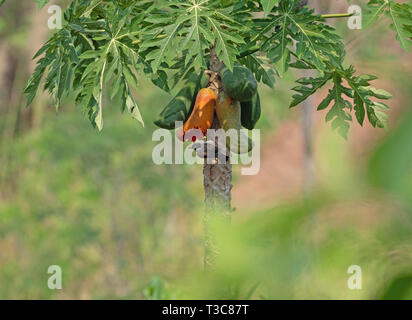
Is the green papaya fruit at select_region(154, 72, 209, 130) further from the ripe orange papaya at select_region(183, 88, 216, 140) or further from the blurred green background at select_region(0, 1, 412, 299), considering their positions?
the blurred green background at select_region(0, 1, 412, 299)

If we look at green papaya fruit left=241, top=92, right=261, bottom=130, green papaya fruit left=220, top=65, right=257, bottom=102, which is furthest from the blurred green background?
green papaya fruit left=241, top=92, right=261, bottom=130

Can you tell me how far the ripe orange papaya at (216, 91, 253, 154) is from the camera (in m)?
1.91

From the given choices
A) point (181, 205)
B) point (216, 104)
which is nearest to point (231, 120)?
point (216, 104)

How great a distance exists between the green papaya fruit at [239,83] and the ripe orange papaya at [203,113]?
57mm

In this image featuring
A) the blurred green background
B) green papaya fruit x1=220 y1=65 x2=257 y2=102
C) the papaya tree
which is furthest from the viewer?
green papaya fruit x1=220 y1=65 x2=257 y2=102

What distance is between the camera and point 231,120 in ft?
6.30

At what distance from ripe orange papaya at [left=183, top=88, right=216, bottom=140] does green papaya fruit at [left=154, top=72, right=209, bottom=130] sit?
0.19 ft

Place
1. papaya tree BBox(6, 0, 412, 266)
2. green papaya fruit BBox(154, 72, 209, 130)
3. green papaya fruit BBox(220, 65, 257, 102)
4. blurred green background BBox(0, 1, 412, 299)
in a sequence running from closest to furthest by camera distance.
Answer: blurred green background BBox(0, 1, 412, 299), papaya tree BBox(6, 0, 412, 266), green papaya fruit BBox(220, 65, 257, 102), green papaya fruit BBox(154, 72, 209, 130)

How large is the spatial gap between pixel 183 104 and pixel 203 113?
0.39 ft

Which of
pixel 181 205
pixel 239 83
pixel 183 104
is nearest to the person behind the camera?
pixel 239 83

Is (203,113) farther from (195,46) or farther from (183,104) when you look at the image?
(195,46)

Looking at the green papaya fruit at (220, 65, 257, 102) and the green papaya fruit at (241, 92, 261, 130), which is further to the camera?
the green papaya fruit at (241, 92, 261, 130)

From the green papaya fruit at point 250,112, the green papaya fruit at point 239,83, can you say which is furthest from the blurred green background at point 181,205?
the green papaya fruit at point 250,112

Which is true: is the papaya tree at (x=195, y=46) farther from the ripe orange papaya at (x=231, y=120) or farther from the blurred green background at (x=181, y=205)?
the blurred green background at (x=181, y=205)
